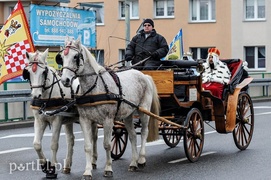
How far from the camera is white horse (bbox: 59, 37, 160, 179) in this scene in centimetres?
1130

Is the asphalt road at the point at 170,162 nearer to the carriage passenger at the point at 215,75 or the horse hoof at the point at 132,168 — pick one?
the horse hoof at the point at 132,168

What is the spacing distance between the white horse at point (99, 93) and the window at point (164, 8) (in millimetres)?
34584

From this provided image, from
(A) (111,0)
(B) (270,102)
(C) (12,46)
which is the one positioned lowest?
(B) (270,102)

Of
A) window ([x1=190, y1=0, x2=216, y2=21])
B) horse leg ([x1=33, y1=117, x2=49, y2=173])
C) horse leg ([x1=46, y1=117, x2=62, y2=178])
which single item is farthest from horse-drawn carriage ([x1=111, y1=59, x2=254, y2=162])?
window ([x1=190, y1=0, x2=216, y2=21])

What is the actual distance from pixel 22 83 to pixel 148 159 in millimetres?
10530

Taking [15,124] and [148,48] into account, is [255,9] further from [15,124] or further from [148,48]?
[148,48]

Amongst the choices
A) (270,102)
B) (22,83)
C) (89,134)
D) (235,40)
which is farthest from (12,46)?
(235,40)

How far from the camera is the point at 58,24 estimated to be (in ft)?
94.0

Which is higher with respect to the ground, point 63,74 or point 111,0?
point 111,0

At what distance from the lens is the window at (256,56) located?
150ft

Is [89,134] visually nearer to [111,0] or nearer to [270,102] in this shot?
[270,102]

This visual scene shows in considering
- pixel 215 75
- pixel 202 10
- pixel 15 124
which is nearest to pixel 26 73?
pixel 215 75

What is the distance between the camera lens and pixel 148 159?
14109 mm

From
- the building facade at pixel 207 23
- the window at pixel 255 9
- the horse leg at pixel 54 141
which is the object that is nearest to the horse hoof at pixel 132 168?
the horse leg at pixel 54 141
